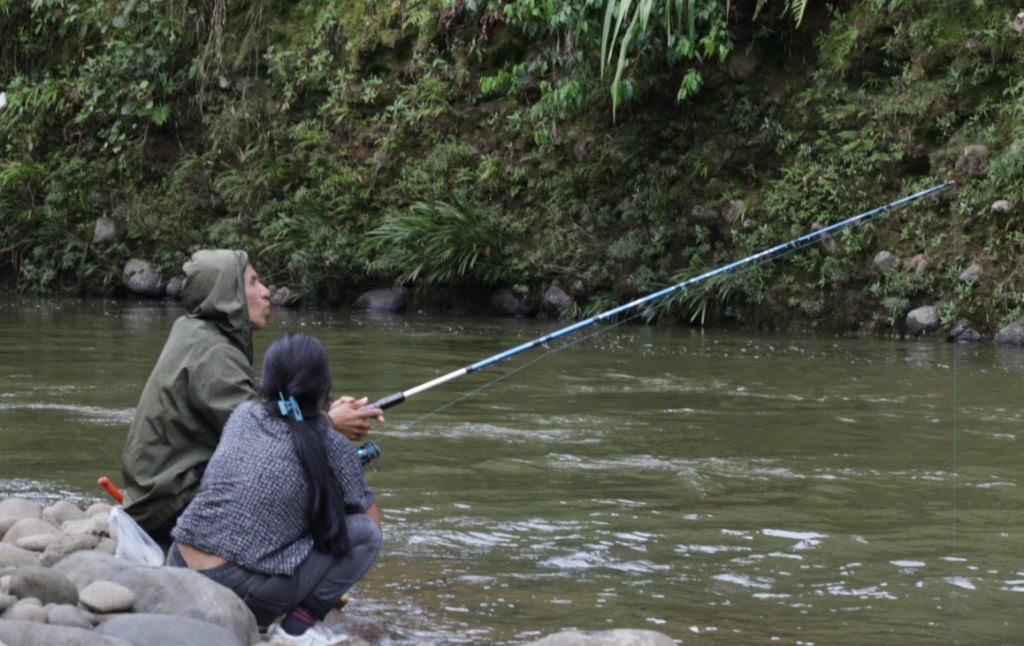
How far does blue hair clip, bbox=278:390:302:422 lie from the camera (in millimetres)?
3947

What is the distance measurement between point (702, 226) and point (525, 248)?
5.91 ft

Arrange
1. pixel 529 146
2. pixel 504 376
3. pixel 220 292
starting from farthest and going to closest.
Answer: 1. pixel 529 146
2. pixel 504 376
3. pixel 220 292

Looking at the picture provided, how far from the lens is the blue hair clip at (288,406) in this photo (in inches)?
155

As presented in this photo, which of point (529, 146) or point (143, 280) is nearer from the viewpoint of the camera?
point (529, 146)

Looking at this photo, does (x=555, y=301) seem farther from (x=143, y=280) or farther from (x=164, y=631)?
(x=164, y=631)

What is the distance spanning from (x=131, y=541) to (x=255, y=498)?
564 millimetres

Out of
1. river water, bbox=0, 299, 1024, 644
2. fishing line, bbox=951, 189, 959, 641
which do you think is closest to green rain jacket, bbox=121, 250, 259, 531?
river water, bbox=0, 299, 1024, 644

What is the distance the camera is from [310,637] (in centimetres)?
410

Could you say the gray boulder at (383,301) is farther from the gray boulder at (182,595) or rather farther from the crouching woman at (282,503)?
the gray boulder at (182,595)

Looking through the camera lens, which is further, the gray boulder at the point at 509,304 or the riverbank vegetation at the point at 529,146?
the gray boulder at the point at 509,304

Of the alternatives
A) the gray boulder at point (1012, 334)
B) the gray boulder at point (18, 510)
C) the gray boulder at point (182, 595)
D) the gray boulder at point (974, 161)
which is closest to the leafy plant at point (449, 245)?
the gray boulder at point (974, 161)

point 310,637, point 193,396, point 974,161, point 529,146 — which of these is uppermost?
point 529,146

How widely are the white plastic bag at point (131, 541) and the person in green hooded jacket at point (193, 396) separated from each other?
0.44 feet

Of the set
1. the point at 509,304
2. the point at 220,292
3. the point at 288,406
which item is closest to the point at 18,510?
the point at 220,292
